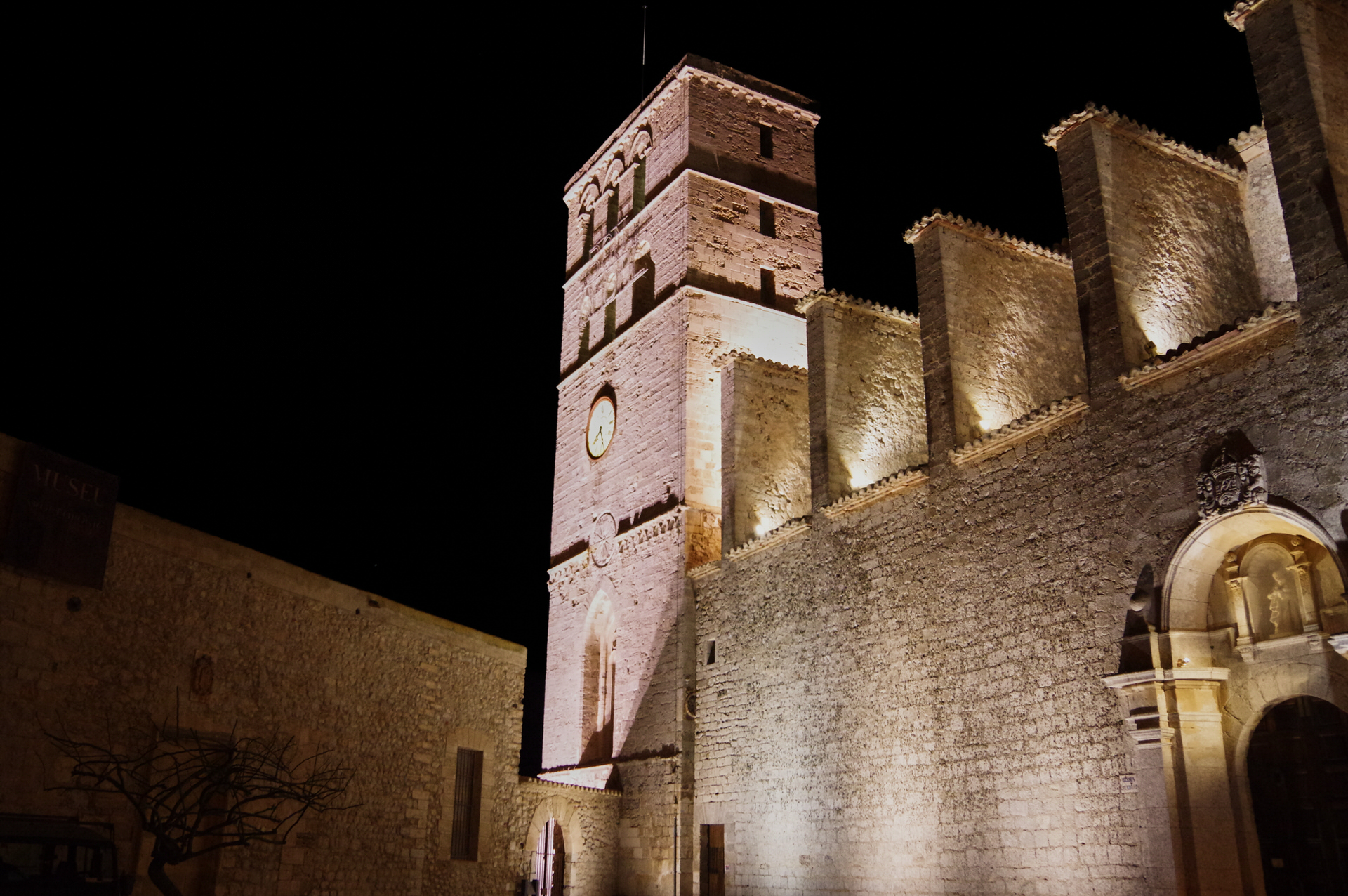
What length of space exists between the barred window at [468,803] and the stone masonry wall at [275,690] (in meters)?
0.16

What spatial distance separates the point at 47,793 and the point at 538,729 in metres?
36.7

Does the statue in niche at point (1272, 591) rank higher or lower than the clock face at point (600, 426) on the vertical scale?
lower

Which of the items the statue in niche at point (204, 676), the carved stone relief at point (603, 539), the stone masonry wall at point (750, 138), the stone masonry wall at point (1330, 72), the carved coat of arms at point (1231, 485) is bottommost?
the statue in niche at point (204, 676)

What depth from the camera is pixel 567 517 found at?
22.4 m

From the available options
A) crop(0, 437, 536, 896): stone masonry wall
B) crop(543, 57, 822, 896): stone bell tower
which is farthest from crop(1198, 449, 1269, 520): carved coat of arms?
crop(0, 437, 536, 896): stone masonry wall

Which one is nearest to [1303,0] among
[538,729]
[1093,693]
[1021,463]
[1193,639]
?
[1021,463]

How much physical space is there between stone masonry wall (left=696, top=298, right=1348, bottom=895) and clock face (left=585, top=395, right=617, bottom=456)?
6.64 meters

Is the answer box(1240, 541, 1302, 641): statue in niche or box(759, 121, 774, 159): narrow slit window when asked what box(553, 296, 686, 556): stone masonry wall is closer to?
box(759, 121, 774, 159): narrow slit window

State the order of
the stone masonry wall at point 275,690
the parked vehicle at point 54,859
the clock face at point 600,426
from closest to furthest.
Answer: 1. the parked vehicle at point 54,859
2. the stone masonry wall at point 275,690
3. the clock face at point 600,426

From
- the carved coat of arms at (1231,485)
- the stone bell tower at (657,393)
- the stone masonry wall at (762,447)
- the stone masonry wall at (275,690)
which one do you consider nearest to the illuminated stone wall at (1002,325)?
the carved coat of arms at (1231,485)

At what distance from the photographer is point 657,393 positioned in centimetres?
2023

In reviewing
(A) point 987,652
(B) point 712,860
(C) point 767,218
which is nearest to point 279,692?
(A) point 987,652

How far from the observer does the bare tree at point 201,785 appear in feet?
28.2

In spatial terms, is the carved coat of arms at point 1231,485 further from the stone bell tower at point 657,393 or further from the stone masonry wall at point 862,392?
the stone bell tower at point 657,393
